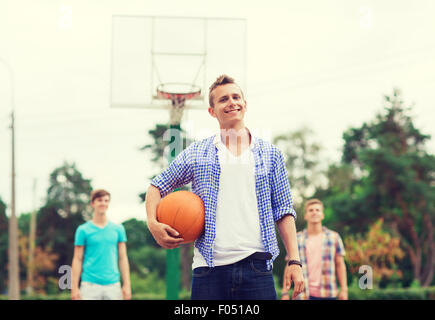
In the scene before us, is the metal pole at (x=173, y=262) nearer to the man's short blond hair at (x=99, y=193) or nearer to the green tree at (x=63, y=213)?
the man's short blond hair at (x=99, y=193)

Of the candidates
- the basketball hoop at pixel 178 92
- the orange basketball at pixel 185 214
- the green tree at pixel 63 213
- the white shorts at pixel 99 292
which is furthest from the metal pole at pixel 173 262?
the green tree at pixel 63 213

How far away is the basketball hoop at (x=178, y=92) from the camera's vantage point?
10007 mm

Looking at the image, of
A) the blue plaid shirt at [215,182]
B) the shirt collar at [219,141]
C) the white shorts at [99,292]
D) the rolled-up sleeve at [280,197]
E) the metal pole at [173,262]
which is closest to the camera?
the blue plaid shirt at [215,182]

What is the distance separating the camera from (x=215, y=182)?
3.05 meters

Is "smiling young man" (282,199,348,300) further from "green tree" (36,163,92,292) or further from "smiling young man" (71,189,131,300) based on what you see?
"green tree" (36,163,92,292)

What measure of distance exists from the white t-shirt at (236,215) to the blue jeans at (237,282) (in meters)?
0.05

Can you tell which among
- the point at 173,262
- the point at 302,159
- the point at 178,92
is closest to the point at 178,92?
the point at 178,92

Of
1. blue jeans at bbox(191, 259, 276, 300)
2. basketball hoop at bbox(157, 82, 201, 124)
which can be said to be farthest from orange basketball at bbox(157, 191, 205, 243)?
basketball hoop at bbox(157, 82, 201, 124)

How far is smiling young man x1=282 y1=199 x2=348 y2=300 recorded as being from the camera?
22.0 ft

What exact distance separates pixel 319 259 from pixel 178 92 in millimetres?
4797
